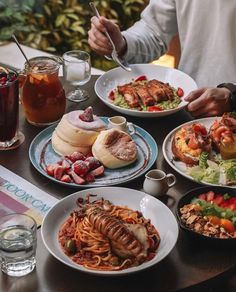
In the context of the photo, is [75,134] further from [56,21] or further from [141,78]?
[56,21]

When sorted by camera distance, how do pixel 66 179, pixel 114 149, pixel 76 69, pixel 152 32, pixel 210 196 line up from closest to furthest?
pixel 210 196 < pixel 66 179 < pixel 114 149 < pixel 76 69 < pixel 152 32

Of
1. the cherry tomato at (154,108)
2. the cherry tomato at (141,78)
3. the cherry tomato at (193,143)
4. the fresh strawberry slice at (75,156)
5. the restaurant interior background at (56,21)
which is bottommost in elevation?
the restaurant interior background at (56,21)

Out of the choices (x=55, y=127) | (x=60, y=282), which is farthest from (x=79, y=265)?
(x=55, y=127)

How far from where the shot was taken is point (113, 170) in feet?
5.55

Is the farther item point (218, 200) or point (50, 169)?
point (50, 169)

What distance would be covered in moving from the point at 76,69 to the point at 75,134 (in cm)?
44

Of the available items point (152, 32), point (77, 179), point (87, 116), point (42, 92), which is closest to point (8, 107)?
point (42, 92)

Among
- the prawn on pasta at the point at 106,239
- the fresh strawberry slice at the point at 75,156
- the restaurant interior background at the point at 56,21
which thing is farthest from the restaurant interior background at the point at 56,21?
the prawn on pasta at the point at 106,239

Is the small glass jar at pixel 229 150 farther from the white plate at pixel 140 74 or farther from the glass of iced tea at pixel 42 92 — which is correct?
the glass of iced tea at pixel 42 92

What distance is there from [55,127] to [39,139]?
0.26ft

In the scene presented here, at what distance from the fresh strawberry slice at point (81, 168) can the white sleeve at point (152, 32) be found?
3.16 feet

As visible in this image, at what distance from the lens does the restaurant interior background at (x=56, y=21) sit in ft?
13.2

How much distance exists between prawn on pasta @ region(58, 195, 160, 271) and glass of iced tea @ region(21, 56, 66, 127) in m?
0.58

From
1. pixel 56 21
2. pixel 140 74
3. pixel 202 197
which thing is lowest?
pixel 56 21
